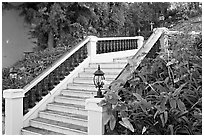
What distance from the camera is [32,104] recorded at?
5047 mm

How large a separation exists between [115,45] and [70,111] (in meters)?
3.12

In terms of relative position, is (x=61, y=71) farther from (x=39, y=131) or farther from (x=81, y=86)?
(x=39, y=131)

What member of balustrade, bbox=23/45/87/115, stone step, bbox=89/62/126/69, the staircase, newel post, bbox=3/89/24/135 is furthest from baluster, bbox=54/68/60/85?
newel post, bbox=3/89/24/135

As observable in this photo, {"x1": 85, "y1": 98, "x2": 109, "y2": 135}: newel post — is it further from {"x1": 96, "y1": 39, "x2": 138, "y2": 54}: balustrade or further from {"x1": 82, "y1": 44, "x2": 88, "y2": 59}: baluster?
{"x1": 96, "y1": 39, "x2": 138, "y2": 54}: balustrade

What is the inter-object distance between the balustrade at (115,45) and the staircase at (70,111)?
0.90m

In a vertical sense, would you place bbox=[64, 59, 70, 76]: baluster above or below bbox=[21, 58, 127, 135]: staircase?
above

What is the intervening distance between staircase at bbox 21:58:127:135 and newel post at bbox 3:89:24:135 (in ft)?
0.55

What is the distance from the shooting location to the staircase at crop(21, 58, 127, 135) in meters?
4.34

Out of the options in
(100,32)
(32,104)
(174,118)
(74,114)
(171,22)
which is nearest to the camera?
(174,118)

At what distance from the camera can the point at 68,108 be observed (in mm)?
4855

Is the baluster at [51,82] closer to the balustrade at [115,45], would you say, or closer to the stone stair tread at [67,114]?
the stone stair tread at [67,114]

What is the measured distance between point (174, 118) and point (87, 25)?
259 inches

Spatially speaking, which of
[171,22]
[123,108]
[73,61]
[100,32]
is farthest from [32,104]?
[171,22]

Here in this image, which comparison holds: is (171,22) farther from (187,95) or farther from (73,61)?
(187,95)
